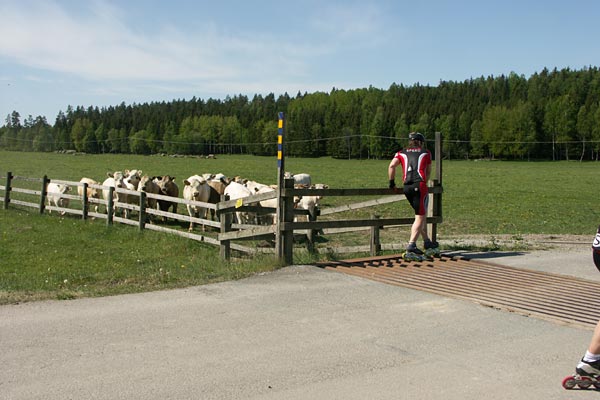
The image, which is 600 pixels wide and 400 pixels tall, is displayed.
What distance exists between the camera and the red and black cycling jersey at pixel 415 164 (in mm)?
10211

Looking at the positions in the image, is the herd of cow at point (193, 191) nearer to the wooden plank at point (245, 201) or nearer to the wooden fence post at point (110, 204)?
the wooden fence post at point (110, 204)

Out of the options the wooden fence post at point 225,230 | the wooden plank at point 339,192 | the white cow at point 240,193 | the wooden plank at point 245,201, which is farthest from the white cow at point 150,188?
the wooden plank at point 339,192

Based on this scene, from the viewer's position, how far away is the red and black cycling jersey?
10.2 m

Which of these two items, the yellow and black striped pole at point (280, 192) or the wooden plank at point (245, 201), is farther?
the wooden plank at point (245, 201)

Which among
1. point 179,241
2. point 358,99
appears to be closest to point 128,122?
point 358,99

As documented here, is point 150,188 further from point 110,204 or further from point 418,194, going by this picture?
point 418,194

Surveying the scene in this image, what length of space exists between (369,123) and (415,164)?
12546cm

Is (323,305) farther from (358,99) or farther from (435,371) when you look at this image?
(358,99)

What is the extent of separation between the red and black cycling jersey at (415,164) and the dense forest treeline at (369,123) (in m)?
105

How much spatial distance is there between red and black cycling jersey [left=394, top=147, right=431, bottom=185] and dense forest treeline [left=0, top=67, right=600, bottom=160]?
105 metres

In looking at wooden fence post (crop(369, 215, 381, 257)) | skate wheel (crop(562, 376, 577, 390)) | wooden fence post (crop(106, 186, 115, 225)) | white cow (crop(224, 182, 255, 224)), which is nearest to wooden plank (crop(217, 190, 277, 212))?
wooden fence post (crop(369, 215, 381, 257))

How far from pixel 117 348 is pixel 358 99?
171 m

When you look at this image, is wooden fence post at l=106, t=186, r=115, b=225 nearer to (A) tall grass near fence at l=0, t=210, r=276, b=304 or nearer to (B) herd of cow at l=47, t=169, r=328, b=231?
(A) tall grass near fence at l=0, t=210, r=276, b=304

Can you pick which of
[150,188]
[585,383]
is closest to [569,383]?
[585,383]
